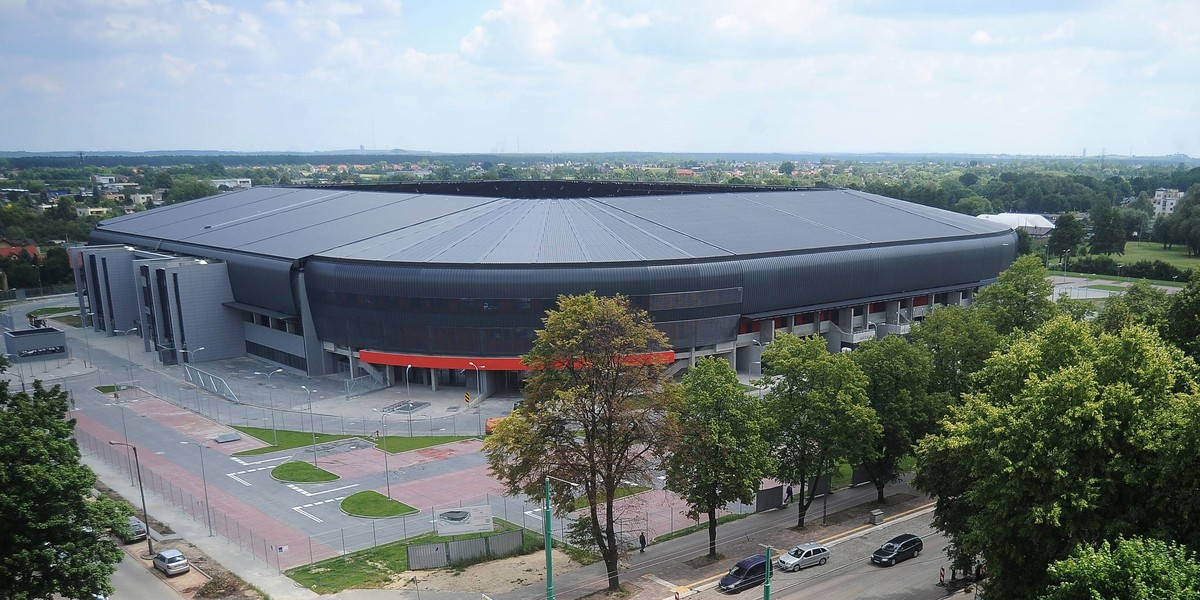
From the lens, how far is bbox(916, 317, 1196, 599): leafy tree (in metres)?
26.7

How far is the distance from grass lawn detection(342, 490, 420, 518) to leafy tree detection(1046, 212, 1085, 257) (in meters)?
144

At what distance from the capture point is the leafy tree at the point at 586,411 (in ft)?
122

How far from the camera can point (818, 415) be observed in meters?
43.5

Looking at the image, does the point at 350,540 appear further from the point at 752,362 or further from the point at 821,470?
the point at 752,362

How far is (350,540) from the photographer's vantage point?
45.5m

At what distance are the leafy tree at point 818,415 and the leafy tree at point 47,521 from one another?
104 ft

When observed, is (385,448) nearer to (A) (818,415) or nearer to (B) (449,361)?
(B) (449,361)

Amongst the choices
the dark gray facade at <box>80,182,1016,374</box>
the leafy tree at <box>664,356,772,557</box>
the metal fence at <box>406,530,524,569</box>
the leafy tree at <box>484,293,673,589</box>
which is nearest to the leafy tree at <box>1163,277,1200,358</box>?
the leafy tree at <box>664,356,772,557</box>

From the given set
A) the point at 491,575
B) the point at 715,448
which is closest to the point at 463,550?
the point at 491,575

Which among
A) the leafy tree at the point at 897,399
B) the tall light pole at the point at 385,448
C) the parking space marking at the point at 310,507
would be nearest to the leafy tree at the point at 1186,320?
the leafy tree at the point at 897,399

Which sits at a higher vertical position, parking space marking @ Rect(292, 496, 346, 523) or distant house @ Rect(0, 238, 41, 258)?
distant house @ Rect(0, 238, 41, 258)

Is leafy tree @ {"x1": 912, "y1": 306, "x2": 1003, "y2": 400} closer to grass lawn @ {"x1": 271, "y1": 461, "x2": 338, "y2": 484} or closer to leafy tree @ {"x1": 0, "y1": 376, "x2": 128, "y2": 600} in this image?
grass lawn @ {"x1": 271, "y1": 461, "x2": 338, "y2": 484}

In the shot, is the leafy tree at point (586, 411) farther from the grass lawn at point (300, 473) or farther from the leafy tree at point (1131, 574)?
the grass lawn at point (300, 473)

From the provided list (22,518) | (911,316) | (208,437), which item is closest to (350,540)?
(22,518)
